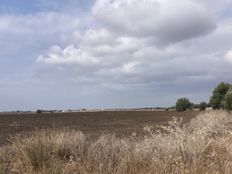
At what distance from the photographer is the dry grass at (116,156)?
9.86 meters

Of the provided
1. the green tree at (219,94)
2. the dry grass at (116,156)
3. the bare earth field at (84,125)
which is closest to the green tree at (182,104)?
the green tree at (219,94)

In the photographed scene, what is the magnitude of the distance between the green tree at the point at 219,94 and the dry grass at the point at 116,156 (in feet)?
211

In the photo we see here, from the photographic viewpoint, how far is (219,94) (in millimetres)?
79125

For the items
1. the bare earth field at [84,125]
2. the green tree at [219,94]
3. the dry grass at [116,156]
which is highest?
the green tree at [219,94]

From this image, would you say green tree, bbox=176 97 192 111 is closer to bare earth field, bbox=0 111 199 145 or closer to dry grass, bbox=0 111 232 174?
bare earth field, bbox=0 111 199 145

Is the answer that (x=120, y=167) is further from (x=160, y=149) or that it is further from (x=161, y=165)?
(x=160, y=149)

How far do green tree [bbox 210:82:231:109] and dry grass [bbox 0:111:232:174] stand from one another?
6424 cm

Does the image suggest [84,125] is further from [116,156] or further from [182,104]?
[182,104]

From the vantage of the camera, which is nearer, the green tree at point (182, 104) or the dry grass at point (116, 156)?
the dry grass at point (116, 156)

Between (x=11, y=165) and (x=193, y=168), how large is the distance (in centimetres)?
424

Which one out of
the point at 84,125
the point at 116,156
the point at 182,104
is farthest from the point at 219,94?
the point at 116,156

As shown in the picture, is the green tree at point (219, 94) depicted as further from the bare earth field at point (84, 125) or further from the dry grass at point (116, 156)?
the dry grass at point (116, 156)

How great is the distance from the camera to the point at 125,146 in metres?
12.1

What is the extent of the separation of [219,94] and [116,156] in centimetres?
7003
